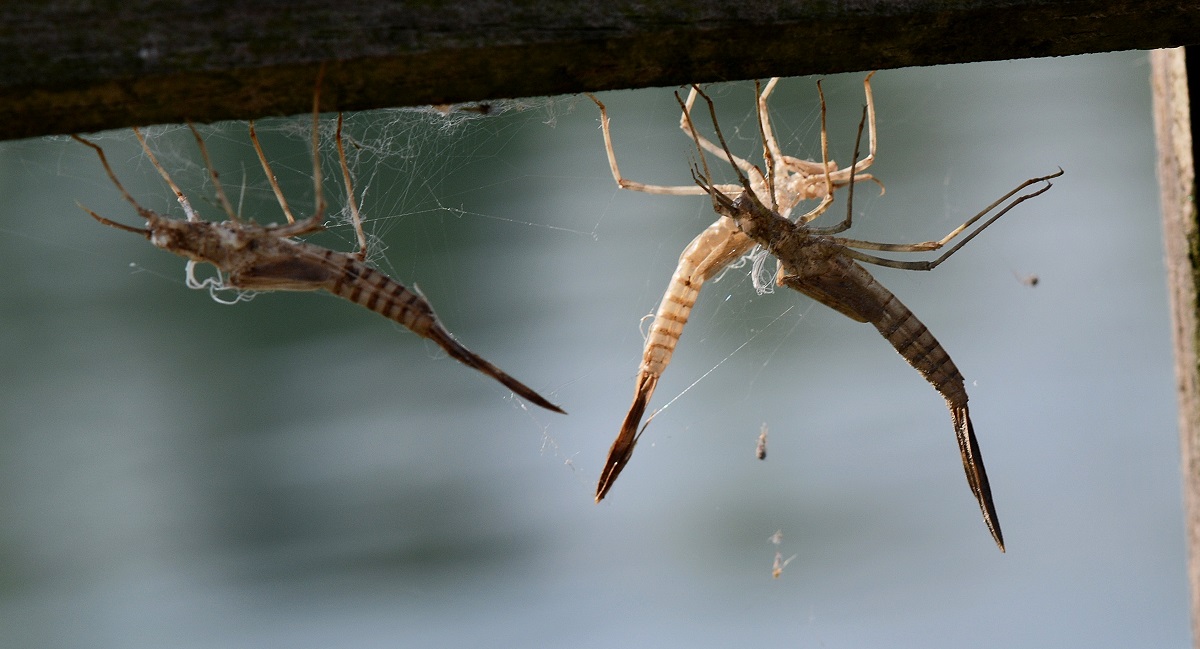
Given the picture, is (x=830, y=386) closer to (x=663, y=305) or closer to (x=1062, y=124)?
(x=1062, y=124)

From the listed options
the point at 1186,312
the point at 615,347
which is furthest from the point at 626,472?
the point at 1186,312

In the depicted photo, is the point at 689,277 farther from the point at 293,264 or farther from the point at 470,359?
the point at 293,264

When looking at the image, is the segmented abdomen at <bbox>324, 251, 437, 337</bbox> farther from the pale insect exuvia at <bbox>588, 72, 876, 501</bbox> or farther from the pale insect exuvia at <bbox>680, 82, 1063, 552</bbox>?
the pale insect exuvia at <bbox>680, 82, 1063, 552</bbox>

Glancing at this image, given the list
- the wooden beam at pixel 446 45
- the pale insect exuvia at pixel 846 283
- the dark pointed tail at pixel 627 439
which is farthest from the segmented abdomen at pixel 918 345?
the wooden beam at pixel 446 45

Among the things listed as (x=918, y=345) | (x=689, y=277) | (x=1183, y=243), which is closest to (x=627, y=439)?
(x=689, y=277)

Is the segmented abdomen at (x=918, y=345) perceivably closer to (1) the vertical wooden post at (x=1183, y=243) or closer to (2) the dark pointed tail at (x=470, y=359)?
(1) the vertical wooden post at (x=1183, y=243)

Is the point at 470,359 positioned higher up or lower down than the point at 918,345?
lower down
